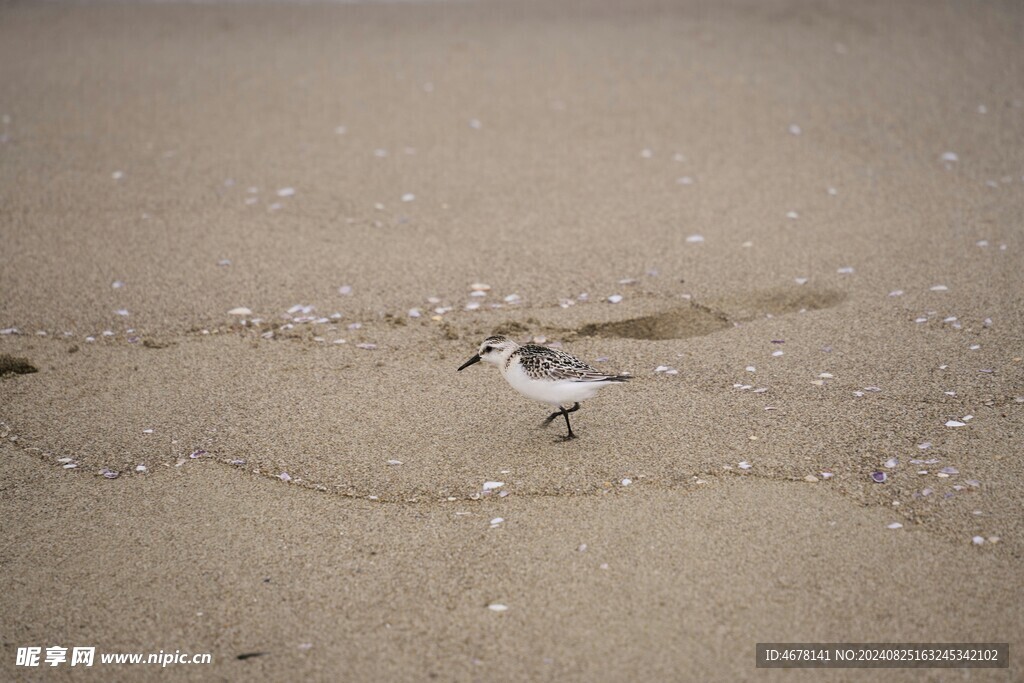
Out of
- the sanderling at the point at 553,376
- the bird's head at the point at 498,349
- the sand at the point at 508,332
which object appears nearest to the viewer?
the sand at the point at 508,332

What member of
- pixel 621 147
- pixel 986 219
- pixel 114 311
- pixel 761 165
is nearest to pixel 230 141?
pixel 114 311

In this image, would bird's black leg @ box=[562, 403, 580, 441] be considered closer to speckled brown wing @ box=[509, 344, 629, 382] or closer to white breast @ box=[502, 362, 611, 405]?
white breast @ box=[502, 362, 611, 405]

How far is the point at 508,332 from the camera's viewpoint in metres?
7.12

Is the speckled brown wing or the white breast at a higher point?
the speckled brown wing

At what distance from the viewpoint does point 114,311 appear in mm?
7398

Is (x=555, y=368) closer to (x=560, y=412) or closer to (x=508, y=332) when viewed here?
(x=560, y=412)

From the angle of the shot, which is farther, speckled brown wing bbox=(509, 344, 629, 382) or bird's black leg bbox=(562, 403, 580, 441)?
bird's black leg bbox=(562, 403, 580, 441)

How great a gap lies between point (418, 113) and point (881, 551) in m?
7.47

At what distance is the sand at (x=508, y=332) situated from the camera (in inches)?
174

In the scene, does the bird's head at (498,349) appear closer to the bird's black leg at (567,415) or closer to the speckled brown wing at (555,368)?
the speckled brown wing at (555,368)

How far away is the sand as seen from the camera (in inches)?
174

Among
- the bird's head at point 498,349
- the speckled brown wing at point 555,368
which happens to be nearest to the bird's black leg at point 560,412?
Result: the speckled brown wing at point 555,368

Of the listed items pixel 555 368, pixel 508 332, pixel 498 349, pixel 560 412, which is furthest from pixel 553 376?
pixel 508 332

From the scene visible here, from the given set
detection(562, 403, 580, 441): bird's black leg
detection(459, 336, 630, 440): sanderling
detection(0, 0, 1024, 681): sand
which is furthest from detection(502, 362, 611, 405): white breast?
detection(0, 0, 1024, 681): sand
